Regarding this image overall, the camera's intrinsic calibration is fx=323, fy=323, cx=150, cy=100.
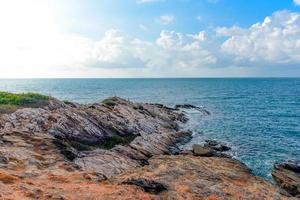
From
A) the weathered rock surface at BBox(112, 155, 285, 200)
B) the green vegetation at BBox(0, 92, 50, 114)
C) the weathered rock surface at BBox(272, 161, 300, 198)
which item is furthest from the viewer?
the green vegetation at BBox(0, 92, 50, 114)

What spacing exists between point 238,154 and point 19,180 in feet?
121

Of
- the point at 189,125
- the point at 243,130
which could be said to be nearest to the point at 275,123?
the point at 243,130

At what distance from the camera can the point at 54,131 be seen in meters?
42.6

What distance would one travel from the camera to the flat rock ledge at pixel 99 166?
24.6 metres

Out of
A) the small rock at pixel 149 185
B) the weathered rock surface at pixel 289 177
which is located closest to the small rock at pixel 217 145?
the weathered rock surface at pixel 289 177

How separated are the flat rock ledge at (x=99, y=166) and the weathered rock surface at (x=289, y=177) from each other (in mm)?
4377

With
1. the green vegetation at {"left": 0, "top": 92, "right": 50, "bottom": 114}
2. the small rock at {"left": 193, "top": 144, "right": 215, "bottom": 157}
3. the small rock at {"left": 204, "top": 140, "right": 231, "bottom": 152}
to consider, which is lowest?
the small rock at {"left": 204, "top": 140, "right": 231, "bottom": 152}

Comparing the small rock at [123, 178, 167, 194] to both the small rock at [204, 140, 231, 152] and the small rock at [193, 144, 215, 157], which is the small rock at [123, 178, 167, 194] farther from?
the small rock at [204, 140, 231, 152]

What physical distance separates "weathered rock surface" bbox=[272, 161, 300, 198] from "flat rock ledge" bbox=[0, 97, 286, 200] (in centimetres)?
438

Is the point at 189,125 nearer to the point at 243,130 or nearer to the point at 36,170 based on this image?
the point at 243,130

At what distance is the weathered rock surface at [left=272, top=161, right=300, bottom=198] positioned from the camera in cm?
3356

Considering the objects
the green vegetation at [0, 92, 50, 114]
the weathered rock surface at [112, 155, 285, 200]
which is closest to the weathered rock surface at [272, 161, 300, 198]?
the weathered rock surface at [112, 155, 285, 200]

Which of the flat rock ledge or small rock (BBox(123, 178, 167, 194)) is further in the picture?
small rock (BBox(123, 178, 167, 194))

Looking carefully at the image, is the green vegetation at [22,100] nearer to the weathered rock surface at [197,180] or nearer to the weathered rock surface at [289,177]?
the weathered rock surface at [197,180]
